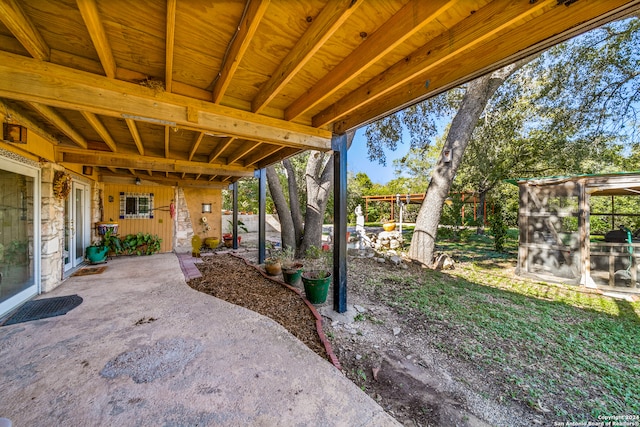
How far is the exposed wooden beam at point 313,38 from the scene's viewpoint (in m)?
1.42

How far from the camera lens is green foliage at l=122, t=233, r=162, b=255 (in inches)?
266

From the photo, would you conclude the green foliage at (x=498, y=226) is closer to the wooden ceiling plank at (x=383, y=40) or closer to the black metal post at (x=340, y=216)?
the black metal post at (x=340, y=216)

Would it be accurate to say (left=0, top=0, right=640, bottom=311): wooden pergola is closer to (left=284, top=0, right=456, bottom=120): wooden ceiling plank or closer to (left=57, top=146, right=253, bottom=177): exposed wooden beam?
(left=284, top=0, right=456, bottom=120): wooden ceiling plank

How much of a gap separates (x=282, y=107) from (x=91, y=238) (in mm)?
6323

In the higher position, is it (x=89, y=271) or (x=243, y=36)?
(x=243, y=36)

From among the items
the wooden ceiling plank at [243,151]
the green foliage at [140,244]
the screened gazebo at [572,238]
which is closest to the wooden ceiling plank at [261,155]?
the wooden ceiling plank at [243,151]

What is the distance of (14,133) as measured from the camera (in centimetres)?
259

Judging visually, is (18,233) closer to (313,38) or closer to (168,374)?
(168,374)

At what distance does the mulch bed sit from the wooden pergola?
2302 mm

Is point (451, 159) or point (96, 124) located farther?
point (451, 159)

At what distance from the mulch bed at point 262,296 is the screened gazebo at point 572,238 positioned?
5549mm

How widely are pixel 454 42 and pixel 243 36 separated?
1.43m

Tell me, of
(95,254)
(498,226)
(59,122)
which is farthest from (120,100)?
(498,226)

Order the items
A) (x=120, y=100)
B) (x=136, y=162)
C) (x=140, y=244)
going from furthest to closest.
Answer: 1. (x=140, y=244)
2. (x=136, y=162)
3. (x=120, y=100)
